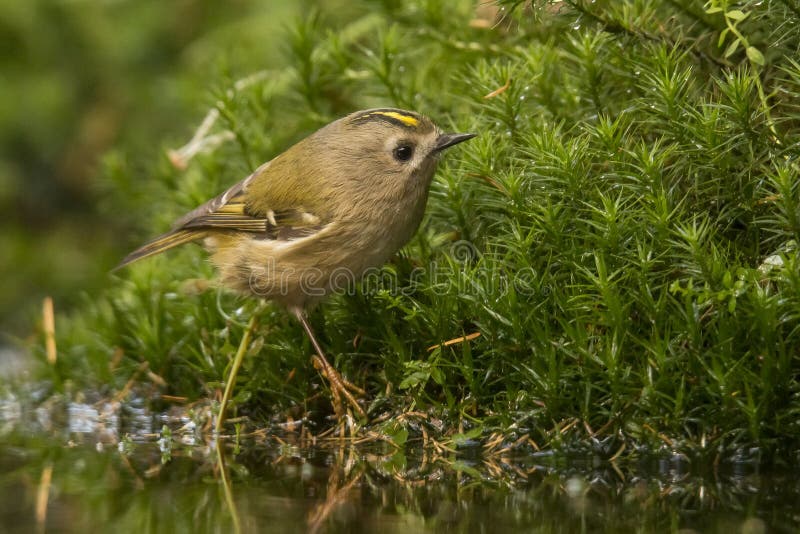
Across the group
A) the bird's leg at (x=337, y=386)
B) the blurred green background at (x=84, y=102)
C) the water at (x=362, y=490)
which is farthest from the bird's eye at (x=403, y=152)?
the blurred green background at (x=84, y=102)

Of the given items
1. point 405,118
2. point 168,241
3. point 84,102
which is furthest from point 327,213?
point 84,102

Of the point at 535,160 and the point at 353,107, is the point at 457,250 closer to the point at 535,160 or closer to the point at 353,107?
the point at 535,160

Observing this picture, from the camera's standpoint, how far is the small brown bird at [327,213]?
430 centimetres

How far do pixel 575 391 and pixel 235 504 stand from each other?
1.34 m

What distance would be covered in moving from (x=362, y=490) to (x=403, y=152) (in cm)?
173

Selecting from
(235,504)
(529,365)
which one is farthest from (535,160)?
(235,504)

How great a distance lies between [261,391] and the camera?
4406 mm

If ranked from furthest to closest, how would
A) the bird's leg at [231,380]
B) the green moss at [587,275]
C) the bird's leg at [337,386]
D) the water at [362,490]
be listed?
the bird's leg at [231,380]
the bird's leg at [337,386]
the green moss at [587,275]
the water at [362,490]

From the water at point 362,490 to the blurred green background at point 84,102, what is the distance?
3338mm

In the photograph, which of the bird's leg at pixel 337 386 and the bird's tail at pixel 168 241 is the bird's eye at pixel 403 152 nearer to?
the bird's leg at pixel 337 386

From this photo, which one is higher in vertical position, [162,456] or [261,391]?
[261,391]

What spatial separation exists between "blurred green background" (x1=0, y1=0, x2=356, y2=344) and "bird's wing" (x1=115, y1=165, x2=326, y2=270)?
2221mm

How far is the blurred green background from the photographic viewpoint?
23.7 feet

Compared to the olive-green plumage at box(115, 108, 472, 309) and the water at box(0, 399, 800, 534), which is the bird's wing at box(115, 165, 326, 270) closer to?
the olive-green plumage at box(115, 108, 472, 309)
